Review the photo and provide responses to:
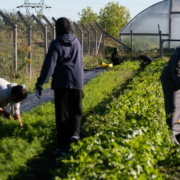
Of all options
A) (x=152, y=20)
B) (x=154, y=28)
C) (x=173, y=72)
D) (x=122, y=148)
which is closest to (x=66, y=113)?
(x=122, y=148)

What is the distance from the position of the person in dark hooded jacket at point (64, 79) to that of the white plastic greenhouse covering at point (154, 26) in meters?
19.1

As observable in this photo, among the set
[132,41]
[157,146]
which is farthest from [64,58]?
[132,41]

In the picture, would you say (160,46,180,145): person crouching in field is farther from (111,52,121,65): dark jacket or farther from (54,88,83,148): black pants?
(111,52,121,65): dark jacket

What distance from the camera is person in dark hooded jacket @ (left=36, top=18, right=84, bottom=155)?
4.17 metres

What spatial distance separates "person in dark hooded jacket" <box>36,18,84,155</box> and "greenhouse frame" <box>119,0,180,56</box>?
1860 cm

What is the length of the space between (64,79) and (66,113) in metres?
0.52

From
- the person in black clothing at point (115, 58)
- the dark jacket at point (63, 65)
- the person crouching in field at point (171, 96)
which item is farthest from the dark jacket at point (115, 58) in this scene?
the dark jacket at point (63, 65)

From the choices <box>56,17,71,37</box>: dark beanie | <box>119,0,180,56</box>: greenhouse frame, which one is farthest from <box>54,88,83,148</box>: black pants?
<box>119,0,180,56</box>: greenhouse frame

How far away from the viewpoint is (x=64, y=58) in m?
4.25

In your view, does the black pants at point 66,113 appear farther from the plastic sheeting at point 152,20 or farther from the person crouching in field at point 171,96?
the plastic sheeting at point 152,20

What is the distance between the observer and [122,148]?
9.93 ft

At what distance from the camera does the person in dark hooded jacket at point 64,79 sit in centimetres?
417

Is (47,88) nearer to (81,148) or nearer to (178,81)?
(178,81)

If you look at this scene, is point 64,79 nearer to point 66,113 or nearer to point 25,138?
point 66,113
